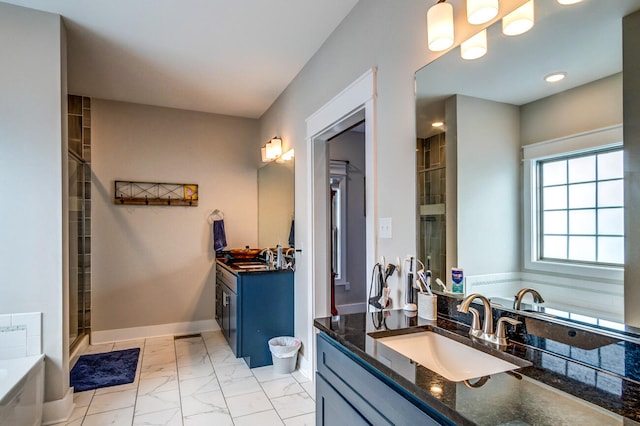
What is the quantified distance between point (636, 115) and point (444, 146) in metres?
0.66

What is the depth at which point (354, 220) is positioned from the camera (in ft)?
15.7

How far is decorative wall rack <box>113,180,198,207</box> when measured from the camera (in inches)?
152

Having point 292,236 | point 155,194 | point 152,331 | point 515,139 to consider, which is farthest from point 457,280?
point 152,331

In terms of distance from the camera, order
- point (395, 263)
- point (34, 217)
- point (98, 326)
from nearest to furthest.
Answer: point (395, 263) → point (34, 217) → point (98, 326)

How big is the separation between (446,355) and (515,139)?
817 millimetres

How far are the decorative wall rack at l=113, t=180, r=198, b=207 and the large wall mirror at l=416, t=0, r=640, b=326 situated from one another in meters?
3.24

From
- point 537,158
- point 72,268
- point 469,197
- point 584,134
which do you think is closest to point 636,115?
point 584,134

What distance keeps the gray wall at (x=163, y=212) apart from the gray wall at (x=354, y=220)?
1256 mm

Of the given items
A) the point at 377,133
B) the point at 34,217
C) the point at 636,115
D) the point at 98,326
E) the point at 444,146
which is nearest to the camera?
the point at 636,115

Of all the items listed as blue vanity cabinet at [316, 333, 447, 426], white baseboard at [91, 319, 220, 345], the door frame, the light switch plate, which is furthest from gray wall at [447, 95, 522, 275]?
white baseboard at [91, 319, 220, 345]

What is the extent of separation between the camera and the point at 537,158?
Answer: 115 cm

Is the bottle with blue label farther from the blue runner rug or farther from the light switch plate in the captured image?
the blue runner rug

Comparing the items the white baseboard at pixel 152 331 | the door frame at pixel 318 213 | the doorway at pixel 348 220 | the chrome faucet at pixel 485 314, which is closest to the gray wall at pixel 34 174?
the white baseboard at pixel 152 331

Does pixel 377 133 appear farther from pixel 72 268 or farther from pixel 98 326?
pixel 98 326
